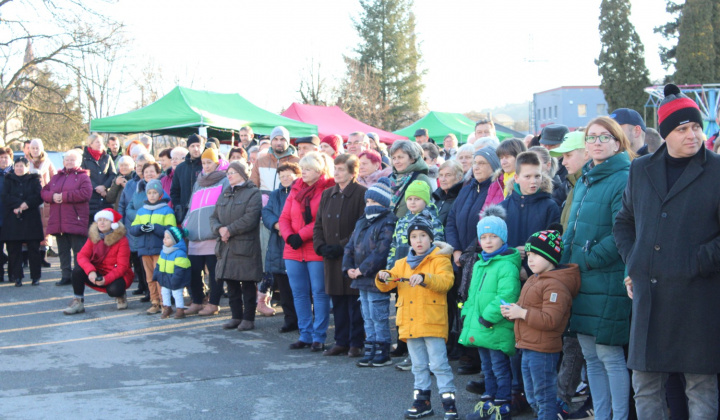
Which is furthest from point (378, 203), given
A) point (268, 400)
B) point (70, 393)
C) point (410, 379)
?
point (70, 393)

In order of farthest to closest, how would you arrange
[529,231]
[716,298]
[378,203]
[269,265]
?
[269,265] < [378,203] < [529,231] < [716,298]

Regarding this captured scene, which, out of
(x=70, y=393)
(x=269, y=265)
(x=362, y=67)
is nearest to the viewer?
(x=70, y=393)

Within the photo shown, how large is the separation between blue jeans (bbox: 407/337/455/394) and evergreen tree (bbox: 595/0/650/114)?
45.3m

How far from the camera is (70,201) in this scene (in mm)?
11188

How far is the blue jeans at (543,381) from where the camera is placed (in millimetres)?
4672

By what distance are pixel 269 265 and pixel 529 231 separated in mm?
3724

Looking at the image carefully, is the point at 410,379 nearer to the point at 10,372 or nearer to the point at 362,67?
the point at 10,372

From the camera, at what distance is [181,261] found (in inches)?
354

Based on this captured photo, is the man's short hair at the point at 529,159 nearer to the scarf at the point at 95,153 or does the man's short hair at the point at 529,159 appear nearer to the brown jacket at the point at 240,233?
the brown jacket at the point at 240,233

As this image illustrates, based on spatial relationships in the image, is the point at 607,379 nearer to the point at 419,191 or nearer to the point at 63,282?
the point at 419,191

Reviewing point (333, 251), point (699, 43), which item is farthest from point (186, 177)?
point (699, 43)

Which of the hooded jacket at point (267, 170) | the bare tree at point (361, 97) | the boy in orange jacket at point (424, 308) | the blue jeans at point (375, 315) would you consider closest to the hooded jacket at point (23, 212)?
the hooded jacket at point (267, 170)

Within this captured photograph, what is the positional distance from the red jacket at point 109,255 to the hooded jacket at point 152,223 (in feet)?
1.09

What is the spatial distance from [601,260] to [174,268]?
5.99 m
